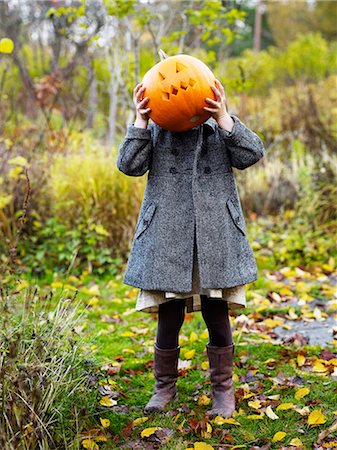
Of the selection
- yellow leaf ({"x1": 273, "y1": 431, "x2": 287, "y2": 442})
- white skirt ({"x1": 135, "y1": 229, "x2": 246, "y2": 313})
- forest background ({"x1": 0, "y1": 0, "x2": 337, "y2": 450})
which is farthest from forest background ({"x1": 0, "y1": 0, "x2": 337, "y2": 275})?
yellow leaf ({"x1": 273, "y1": 431, "x2": 287, "y2": 442})

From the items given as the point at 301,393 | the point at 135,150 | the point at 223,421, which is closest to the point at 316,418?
the point at 301,393

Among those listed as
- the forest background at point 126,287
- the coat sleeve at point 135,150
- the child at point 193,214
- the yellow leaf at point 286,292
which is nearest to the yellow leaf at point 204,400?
the forest background at point 126,287

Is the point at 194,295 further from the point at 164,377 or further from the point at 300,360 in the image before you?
the point at 300,360

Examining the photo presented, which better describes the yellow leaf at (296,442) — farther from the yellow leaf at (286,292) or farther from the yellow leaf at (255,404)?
the yellow leaf at (286,292)

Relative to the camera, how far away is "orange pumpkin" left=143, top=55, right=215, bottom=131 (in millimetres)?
2406

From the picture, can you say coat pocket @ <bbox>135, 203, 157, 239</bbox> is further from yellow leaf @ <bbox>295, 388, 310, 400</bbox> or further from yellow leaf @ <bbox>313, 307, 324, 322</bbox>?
yellow leaf @ <bbox>313, 307, 324, 322</bbox>

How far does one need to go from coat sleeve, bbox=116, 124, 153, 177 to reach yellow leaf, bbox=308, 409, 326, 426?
4.16 ft

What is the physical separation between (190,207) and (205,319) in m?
0.54

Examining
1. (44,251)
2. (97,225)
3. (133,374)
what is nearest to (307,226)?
(97,225)

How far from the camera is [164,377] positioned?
109 inches

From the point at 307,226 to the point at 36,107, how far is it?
450 cm

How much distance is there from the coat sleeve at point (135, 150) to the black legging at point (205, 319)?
0.62 meters

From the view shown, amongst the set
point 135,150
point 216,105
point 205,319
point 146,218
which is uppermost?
point 216,105

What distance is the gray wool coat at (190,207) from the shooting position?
97.7 inches
